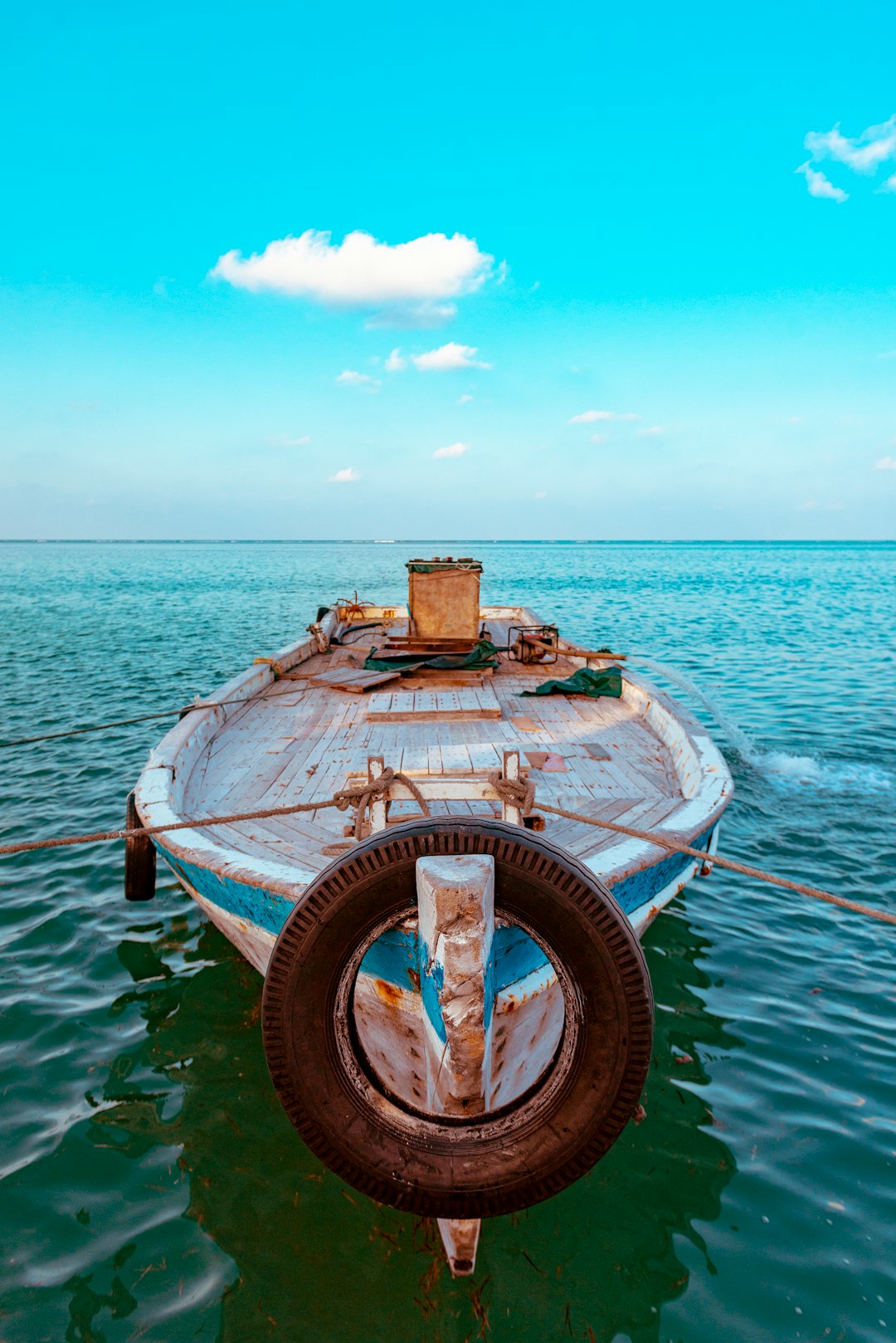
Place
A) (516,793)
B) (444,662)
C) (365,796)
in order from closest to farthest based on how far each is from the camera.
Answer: (365,796), (516,793), (444,662)

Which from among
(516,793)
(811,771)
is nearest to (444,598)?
(811,771)

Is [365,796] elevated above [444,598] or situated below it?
below

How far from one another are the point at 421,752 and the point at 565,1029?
10.5 feet

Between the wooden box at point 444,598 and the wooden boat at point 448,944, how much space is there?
438cm

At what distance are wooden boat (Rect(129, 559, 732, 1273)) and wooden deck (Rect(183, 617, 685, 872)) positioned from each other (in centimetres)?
4

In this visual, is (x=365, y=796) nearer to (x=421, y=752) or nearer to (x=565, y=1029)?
(x=565, y=1029)

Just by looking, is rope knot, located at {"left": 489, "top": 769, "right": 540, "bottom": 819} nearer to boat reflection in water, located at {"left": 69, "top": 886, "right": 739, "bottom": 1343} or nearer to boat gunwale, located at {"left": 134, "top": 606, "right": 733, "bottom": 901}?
boat gunwale, located at {"left": 134, "top": 606, "right": 733, "bottom": 901}

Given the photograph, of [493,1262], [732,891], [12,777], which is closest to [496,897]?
[493,1262]

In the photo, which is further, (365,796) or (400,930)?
(365,796)

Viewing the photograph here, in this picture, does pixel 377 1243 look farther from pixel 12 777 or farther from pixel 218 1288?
pixel 12 777

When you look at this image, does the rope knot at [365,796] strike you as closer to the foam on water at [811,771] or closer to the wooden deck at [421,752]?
the wooden deck at [421,752]

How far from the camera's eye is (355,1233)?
Result: 11.5 ft

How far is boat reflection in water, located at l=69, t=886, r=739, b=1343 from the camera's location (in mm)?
3156

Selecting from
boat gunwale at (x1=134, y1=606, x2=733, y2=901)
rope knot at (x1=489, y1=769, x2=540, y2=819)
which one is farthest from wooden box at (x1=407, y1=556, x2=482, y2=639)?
rope knot at (x1=489, y1=769, x2=540, y2=819)
